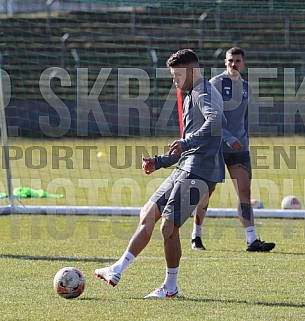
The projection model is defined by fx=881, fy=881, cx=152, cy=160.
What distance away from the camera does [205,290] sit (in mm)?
7344

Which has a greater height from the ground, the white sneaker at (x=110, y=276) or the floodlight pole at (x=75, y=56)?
the floodlight pole at (x=75, y=56)

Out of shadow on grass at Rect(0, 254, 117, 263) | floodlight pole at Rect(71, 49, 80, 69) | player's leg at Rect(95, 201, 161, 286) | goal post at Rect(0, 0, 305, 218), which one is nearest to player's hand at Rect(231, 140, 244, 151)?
shadow on grass at Rect(0, 254, 117, 263)

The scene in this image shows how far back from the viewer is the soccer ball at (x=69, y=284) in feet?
22.5

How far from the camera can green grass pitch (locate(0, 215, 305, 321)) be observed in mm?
6465

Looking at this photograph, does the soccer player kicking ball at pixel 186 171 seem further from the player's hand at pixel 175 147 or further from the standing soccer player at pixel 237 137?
the standing soccer player at pixel 237 137

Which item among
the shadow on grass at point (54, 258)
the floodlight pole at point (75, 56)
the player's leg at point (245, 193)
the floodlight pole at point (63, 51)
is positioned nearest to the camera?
the shadow on grass at point (54, 258)

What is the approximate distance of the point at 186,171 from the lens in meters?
7.07

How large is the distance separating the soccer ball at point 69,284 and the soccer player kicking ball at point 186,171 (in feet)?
0.77

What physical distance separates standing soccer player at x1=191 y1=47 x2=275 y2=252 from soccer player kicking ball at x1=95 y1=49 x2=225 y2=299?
8.35ft

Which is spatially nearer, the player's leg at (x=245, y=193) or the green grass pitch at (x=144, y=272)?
the green grass pitch at (x=144, y=272)

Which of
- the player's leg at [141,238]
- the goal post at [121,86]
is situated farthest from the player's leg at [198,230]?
the goal post at [121,86]

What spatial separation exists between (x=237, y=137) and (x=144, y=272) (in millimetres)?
2244

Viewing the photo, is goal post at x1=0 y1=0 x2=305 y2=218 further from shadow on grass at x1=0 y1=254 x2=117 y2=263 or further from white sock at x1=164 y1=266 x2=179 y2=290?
white sock at x1=164 y1=266 x2=179 y2=290

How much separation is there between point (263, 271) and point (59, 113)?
697 inches
